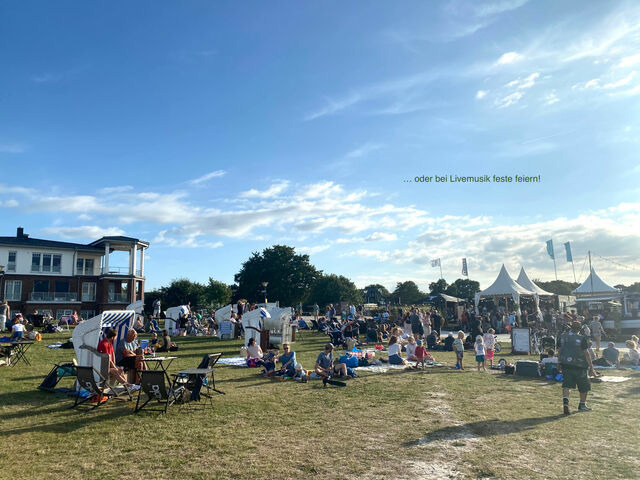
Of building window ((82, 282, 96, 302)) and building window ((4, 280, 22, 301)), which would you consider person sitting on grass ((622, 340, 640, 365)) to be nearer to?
building window ((82, 282, 96, 302))

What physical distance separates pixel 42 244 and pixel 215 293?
28.0 metres

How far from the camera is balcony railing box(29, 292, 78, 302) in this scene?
42.3 metres

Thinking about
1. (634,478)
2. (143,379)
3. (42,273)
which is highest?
(42,273)

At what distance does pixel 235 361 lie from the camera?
1574 cm

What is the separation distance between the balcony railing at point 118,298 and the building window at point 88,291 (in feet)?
6.21

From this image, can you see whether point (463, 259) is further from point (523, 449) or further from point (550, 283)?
point (550, 283)

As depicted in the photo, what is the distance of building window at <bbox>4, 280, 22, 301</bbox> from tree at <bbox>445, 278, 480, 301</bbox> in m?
90.6

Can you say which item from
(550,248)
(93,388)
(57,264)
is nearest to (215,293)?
(57,264)

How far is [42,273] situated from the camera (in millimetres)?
43312

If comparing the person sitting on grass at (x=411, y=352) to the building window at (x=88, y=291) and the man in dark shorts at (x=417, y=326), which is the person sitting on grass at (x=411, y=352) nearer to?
the man in dark shorts at (x=417, y=326)

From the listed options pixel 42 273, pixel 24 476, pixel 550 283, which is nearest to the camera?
pixel 24 476

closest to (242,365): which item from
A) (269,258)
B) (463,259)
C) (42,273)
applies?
(42,273)

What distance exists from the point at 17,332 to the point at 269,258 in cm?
4825

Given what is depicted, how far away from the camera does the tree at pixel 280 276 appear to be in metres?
66.4
